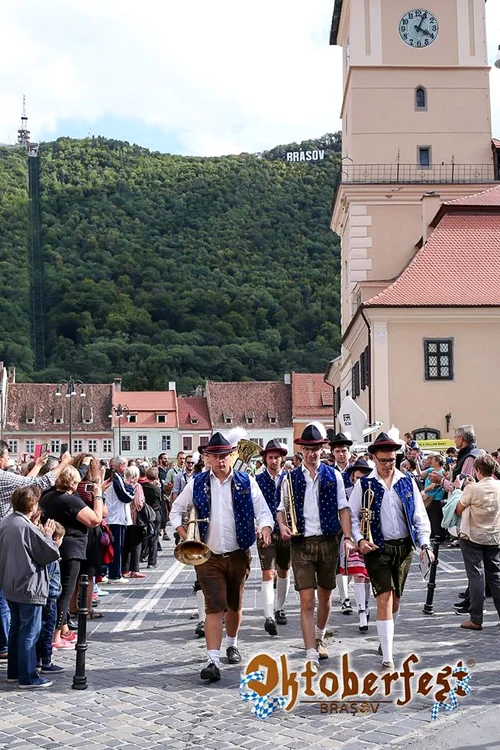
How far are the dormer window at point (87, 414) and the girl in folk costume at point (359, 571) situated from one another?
81884mm

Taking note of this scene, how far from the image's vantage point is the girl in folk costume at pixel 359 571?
10.5 m

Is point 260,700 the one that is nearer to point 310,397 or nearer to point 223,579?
point 223,579

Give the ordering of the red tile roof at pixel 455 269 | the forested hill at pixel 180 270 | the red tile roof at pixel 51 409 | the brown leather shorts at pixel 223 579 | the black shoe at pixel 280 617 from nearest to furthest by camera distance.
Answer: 1. the brown leather shorts at pixel 223 579
2. the black shoe at pixel 280 617
3. the red tile roof at pixel 455 269
4. the red tile roof at pixel 51 409
5. the forested hill at pixel 180 270

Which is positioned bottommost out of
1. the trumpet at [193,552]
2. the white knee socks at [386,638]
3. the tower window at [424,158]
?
the white knee socks at [386,638]

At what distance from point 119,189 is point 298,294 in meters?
38.8

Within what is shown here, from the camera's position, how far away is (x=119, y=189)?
441ft

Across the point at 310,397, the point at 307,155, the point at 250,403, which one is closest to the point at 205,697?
the point at 250,403

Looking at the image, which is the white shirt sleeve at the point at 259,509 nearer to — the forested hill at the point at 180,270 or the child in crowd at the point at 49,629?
the child in crowd at the point at 49,629

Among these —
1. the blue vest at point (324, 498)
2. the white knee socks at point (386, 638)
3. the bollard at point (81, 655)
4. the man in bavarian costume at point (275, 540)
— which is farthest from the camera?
the man in bavarian costume at point (275, 540)

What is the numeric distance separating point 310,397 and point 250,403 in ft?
18.9

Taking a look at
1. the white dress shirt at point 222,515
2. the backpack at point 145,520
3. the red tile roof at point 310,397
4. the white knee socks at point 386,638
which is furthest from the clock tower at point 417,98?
the red tile roof at point 310,397

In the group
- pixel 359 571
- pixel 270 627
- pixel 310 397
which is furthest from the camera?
pixel 310 397

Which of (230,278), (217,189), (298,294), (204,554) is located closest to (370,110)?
(204,554)

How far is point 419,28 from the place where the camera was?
43.8m
